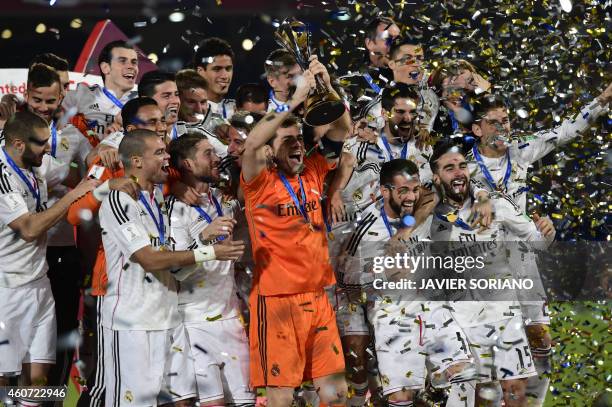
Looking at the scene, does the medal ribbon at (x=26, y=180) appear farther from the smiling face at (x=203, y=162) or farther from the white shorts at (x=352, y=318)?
the white shorts at (x=352, y=318)

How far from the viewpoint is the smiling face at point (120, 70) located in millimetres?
5566

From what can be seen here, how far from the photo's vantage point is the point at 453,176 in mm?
5270

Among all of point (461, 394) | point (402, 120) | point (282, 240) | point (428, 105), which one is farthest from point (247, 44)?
point (461, 394)

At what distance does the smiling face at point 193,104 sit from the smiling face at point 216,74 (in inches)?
15.1

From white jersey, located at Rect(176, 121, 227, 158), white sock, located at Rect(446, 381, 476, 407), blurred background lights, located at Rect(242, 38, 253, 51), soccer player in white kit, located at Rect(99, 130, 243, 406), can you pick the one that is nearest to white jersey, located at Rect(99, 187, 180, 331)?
soccer player in white kit, located at Rect(99, 130, 243, 406)

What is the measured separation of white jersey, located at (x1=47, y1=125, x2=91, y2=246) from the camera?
203 inches

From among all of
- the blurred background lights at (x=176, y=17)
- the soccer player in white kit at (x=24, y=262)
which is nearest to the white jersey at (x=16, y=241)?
the soccer player in white kit at (x=24, y=262)

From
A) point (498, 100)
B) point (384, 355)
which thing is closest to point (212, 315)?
point (384, 355)

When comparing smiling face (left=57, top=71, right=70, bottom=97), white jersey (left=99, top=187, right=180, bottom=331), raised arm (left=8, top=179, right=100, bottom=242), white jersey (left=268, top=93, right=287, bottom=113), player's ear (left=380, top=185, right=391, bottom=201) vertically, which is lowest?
white jersey (left=99, top=187, right=180, bottom=331)

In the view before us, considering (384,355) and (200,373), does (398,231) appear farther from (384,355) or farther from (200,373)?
(200,373)

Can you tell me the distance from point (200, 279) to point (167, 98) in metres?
1.06

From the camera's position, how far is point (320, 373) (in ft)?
15.4

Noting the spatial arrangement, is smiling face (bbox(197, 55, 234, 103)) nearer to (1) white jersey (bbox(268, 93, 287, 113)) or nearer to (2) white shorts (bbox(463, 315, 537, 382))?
(1) white jersey (bbox(268, 93, 287, 113))

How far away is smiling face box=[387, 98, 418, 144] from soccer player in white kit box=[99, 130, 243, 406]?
1384 millimetres
